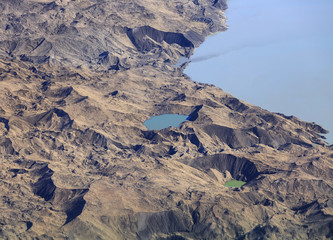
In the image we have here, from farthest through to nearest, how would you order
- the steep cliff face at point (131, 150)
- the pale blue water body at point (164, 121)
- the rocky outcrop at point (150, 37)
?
the rocky outcrop at point (150, 37) < the pale blue water body at point (164, 121) < the steep cliff face at point (131, 150)

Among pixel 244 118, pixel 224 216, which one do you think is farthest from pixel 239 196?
pixel 244 118

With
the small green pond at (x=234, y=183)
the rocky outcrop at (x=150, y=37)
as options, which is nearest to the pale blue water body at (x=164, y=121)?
the small green pond at (x=234, y=183)

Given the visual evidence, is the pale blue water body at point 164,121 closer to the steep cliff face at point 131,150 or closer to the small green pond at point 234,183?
the steep cliff face at point 131,150

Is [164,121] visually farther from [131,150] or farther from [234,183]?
[234,183]

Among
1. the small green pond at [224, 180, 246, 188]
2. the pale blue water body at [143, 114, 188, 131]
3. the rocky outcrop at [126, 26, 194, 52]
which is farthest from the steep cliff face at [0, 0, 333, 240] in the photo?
the pale blue water body at [143, 114, 188, 131]

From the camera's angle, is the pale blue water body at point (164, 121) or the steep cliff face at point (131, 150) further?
the pale blue water body at point (164, 121)

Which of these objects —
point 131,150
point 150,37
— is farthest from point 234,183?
point 150,37
